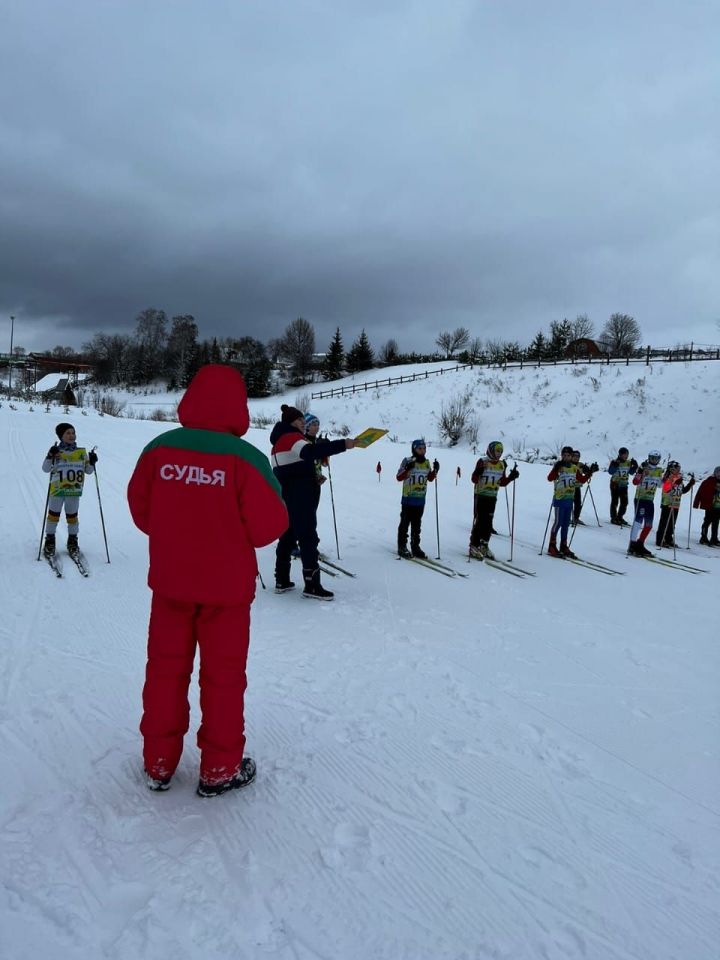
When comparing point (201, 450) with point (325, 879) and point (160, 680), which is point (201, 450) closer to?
point (160, 680)

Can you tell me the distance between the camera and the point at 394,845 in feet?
8.29

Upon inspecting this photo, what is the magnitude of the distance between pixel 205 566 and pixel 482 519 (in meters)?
7.45

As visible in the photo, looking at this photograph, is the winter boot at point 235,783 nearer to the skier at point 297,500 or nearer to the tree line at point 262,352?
the skier at point 297,500

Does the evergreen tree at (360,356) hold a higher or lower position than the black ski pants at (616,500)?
higher

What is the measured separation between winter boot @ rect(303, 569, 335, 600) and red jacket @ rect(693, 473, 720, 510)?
9.88 metres

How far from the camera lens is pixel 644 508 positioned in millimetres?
10961

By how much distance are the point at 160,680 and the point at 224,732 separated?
0.40 m

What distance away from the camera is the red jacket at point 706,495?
12453 millimetres

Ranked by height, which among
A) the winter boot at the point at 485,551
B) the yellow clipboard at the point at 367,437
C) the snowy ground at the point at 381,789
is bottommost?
the snowy ground at the point at 381,789

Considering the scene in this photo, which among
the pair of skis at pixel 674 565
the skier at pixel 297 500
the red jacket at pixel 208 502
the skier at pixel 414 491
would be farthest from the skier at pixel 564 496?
the red jacket at pixel 208 502

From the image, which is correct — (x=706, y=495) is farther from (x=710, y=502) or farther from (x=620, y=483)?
(x=620, y=483)

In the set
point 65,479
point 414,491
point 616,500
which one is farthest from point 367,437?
point 616,500

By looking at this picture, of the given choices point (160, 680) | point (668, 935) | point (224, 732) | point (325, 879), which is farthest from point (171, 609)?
point (668, 935)

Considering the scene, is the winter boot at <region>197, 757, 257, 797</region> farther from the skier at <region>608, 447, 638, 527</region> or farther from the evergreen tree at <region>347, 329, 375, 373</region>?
the evergreen tree at <region>347, 329, 375, 373</region>
